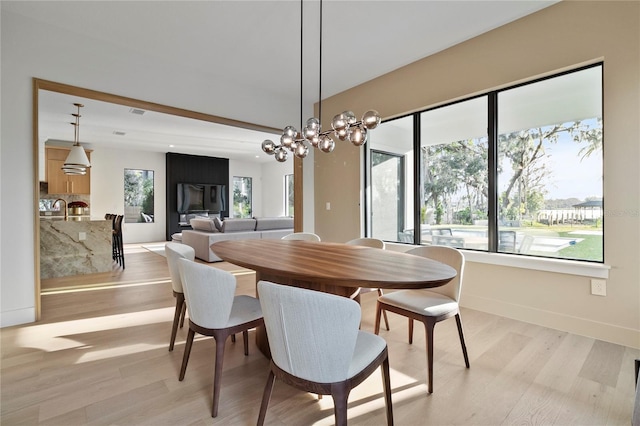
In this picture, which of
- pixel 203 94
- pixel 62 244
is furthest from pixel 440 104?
pixel 62 244

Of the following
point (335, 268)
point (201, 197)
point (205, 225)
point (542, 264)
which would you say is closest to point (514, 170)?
point (542, 264)

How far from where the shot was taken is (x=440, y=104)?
11.5ft

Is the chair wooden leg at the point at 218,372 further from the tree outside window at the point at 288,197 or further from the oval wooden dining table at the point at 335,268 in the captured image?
the tree outside window at the point at 288,197

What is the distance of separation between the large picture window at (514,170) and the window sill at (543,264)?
0.11 m

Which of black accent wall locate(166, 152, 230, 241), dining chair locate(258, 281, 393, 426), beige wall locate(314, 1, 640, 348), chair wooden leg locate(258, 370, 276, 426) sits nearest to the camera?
dining chair locate(258, 281, 393, 426)

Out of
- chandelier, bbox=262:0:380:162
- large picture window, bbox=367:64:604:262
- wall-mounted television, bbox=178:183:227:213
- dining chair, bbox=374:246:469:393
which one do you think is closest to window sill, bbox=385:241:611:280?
large picture window, bbox=367:64:604:262

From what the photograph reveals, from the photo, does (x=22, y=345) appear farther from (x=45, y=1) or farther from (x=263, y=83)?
(x=263, y=83)

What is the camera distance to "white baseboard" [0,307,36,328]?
272 cm

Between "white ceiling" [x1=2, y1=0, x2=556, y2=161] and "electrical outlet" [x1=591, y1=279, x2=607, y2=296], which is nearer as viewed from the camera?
"electrical outlet" [x1=591, y1=279, x2=607, y2=296]

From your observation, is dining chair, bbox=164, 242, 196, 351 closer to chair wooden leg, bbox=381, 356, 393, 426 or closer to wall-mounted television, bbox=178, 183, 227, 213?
chair wooden leg, bbox=381, 356, 393, 426

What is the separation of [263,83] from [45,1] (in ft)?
7.70

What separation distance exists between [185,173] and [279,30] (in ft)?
24.9

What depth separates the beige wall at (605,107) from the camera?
2326mm

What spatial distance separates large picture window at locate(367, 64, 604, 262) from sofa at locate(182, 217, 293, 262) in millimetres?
3136
